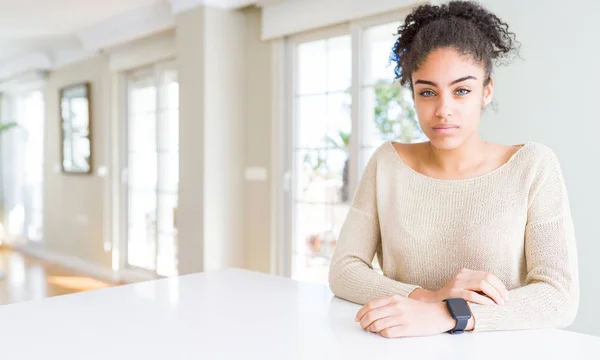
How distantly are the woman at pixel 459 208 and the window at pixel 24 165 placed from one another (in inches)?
248

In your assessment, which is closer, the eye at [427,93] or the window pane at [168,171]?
the eye at [427,93]

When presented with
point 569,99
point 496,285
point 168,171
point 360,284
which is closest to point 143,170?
point 168,171

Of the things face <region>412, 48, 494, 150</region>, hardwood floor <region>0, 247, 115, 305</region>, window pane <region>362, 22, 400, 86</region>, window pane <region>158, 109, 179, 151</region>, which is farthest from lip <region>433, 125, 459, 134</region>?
hardwood floor <region>0, 247, 115, 305</region>

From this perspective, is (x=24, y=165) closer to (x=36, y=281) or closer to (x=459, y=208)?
(x=36, y=281)

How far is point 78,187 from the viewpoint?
6.01m

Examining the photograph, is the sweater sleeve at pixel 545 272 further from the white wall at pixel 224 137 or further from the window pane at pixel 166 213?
the window pane at pixel 166 213

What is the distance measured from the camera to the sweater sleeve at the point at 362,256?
3.86 feet

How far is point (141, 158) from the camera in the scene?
529cm

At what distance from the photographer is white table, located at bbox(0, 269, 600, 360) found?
0.82m

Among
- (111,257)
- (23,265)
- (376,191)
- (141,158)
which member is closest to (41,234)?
(23,265)

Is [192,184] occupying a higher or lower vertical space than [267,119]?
lower

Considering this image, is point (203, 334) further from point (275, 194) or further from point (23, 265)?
point (23, 265)

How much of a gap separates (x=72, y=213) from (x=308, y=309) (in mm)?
5622

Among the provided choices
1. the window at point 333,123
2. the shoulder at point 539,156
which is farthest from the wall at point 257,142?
the shoulder at point 539,156
